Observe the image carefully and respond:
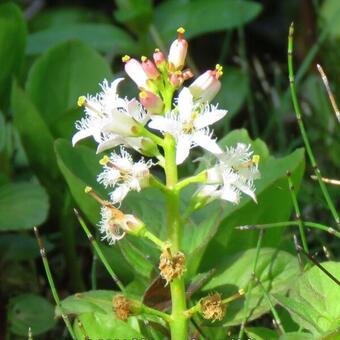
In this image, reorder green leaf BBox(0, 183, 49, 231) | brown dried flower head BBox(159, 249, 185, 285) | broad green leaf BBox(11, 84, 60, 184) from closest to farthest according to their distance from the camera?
brown dried flower head BBox(159, 249, 185, 285) → green leaf BBox(0, 183, 49, 231) → broad green leaf BBox(11, 84, 60, 184)

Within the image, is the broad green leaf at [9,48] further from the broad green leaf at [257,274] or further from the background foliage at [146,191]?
the broad green leaf at [257,274]

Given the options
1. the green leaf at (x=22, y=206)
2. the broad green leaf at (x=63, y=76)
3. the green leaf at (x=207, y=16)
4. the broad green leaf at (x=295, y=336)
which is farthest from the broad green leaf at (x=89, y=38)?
the broad green leaf at (x=295, y=336)

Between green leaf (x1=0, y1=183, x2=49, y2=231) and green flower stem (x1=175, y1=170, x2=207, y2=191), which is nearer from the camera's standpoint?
green flower stem (x1=175, y1=170, x2=207, y2=191)

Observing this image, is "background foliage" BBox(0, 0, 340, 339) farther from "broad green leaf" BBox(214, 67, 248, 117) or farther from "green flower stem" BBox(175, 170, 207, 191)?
"green flower stem" BBox(175, 170, 207, 191)

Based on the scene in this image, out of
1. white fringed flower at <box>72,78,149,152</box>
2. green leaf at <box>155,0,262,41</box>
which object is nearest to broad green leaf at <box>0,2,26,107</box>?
green leaf at <box>155,0,262,41</box>

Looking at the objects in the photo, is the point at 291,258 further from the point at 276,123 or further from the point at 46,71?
the point at 276,123

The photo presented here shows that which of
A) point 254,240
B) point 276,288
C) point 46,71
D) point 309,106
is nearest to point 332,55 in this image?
point 309,106

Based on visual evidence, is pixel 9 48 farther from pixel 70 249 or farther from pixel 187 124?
pixel 187 124
